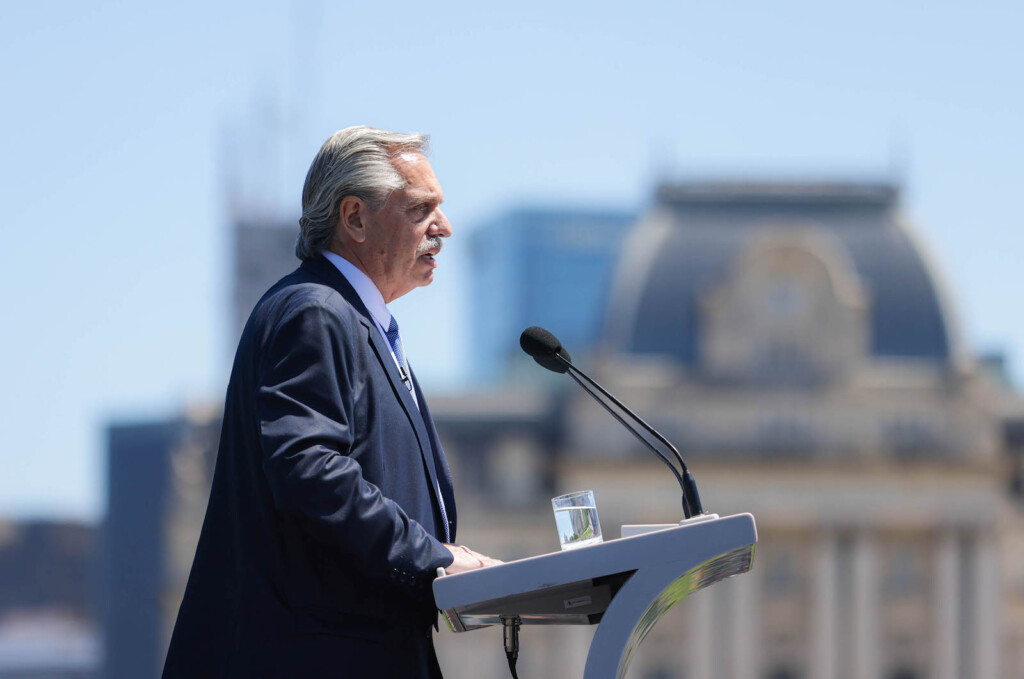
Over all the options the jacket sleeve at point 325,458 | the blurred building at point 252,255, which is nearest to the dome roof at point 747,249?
the blurred building at point 252,255

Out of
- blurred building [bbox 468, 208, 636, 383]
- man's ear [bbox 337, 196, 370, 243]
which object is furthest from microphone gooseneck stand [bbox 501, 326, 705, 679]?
blurred building [bbox 468, 208, 636, 383]

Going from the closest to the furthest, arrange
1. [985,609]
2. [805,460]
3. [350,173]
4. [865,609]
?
[350,173] → [985,609] → [865,609] → [805,460]

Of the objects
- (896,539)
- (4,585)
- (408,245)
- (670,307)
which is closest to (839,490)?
(896,539)

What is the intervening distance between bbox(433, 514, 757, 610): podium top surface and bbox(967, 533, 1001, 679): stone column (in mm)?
61237

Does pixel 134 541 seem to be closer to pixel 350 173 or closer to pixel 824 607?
pixel 824 607

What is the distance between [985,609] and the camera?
6338cm

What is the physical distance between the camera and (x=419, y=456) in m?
4.63

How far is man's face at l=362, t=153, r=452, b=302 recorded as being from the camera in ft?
15.7

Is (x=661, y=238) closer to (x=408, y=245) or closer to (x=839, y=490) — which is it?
(x=839, y=490)

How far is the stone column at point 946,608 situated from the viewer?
6303 cm

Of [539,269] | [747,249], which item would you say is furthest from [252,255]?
[539,269]

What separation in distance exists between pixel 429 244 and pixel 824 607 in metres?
60.7

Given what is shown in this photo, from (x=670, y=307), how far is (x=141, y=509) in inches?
2383

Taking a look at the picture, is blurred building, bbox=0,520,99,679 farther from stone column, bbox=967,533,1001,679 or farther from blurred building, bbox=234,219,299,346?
stone column, bbox=967,533,1001,679
